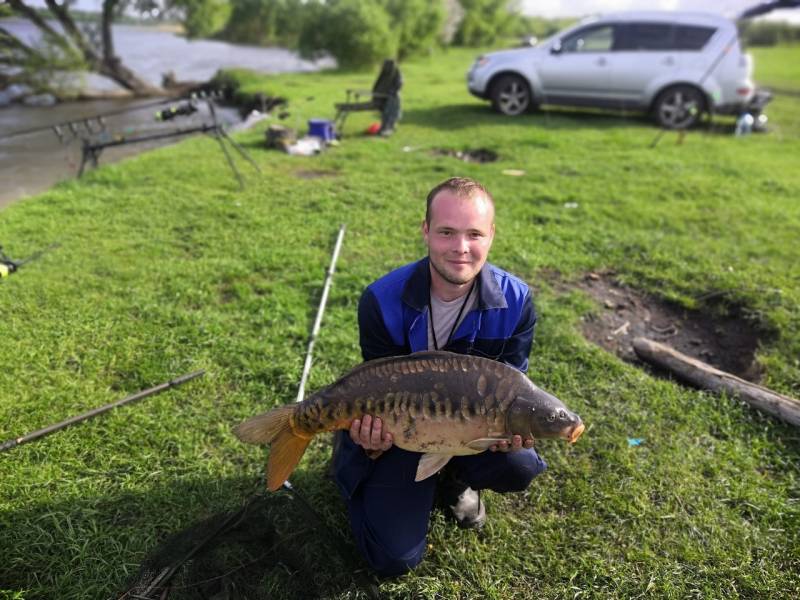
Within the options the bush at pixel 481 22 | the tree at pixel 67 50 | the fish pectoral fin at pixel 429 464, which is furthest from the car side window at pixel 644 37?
the bush at pixel 481 22

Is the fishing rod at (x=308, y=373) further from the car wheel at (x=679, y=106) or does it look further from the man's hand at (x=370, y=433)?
the car wheel at (x=679, y=106)

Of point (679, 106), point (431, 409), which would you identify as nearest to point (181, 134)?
point (431, 409)

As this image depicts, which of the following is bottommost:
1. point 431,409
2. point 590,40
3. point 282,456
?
point 282,456

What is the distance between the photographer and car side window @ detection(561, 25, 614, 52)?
11055mm

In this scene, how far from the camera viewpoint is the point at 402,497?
2439 mm

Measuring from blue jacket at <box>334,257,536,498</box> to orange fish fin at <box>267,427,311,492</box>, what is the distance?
34 centimetres

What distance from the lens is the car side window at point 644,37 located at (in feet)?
35.7

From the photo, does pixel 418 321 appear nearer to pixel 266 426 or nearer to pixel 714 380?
pixel 266 426

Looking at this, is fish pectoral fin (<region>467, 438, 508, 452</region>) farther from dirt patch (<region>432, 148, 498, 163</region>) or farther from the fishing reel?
dirt patch (<region>432, 148, 498, 163</region>)

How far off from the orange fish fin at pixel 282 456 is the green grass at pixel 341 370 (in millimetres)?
458

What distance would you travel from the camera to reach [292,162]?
830 centimetres

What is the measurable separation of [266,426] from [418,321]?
2.51 ft

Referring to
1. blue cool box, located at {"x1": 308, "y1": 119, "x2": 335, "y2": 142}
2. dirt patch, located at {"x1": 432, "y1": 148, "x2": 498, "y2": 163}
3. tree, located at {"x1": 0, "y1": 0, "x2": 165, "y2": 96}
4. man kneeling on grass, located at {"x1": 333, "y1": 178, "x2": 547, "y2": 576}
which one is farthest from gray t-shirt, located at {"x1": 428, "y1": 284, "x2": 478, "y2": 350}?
tree, located at {"x1": 0, "y1": 0, "x2": 165, "y2": 96}

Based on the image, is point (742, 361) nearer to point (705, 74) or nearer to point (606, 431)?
point (606, 431)
